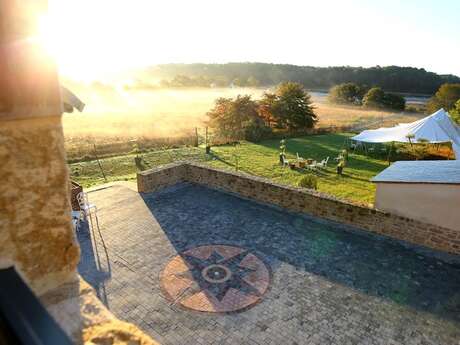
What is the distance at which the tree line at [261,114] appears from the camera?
29.8 m

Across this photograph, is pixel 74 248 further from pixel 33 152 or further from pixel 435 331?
pixel 435 331

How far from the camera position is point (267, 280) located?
25.4 feet

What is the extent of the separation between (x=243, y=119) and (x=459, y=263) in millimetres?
24284

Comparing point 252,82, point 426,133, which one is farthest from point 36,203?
point 252,82

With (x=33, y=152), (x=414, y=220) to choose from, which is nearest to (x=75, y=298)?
(x=33, y=152)

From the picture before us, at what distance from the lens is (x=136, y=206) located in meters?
11.6

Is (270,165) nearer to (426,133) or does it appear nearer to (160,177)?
(160,177)

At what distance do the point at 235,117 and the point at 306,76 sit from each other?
76.9 meters

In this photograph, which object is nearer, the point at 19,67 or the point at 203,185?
the point at 19,67

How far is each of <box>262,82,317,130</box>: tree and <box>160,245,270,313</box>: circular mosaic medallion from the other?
26.5m

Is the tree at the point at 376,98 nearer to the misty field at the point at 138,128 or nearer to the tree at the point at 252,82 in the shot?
the misty field at the point at 138,128

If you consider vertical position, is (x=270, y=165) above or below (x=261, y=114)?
below

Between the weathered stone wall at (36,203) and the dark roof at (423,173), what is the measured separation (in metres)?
8.35

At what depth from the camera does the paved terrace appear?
629 cm
